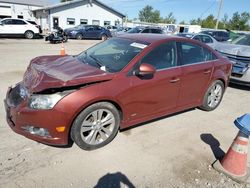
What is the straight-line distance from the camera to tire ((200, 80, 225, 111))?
16.3ft

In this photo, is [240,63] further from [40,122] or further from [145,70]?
[40,122]

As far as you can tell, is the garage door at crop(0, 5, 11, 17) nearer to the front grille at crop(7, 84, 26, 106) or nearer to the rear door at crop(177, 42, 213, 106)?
the front grille at crop(7, 84, 26, 106)

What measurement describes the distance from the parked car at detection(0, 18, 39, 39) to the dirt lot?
17.4 meters

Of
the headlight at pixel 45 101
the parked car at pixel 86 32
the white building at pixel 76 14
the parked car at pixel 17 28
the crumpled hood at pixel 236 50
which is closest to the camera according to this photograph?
the headlight at pixel 45 101

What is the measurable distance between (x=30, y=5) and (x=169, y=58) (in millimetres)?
36237

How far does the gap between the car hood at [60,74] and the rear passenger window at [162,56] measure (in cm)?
84

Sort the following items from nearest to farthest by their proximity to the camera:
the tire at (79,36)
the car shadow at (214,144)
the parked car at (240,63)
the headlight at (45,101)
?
the headlight at (45,101) < the car shadow at (214,144) < the parked car at (240,63) < the tire at (79,36)

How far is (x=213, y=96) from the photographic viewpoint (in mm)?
5172

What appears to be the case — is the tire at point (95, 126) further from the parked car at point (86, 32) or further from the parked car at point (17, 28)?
the parked car at point (86, 32)

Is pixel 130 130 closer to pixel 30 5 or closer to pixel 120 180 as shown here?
pixel 120 180

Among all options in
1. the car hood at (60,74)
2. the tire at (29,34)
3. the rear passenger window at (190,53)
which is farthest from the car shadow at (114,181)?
the tire at (29,34)

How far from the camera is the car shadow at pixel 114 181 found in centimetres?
281

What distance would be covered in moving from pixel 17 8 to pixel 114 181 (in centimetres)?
3667

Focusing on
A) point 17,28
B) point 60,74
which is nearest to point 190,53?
point 60,74
